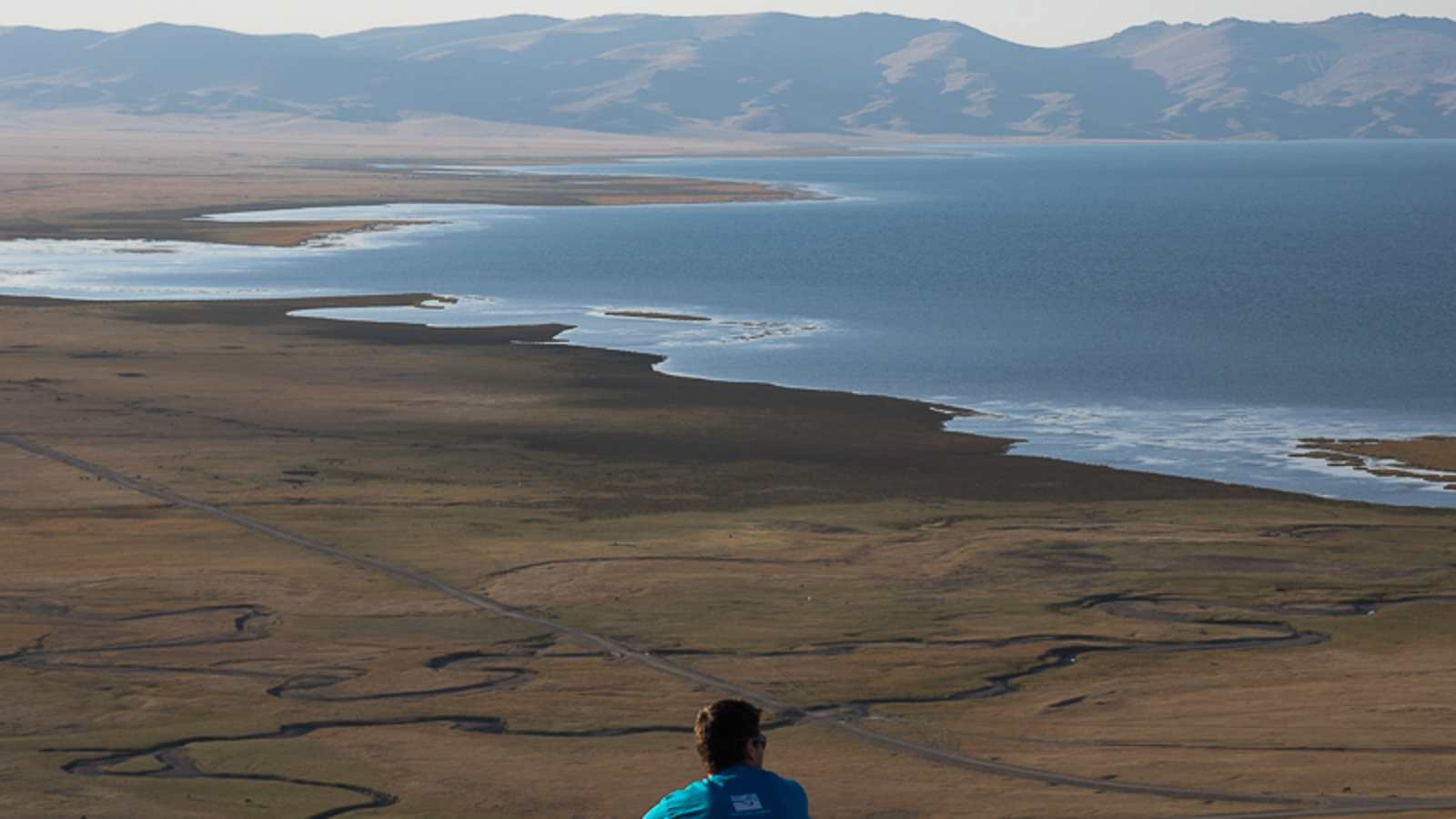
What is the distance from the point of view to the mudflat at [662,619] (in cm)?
2248

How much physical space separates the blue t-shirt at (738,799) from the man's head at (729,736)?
6 centimetres

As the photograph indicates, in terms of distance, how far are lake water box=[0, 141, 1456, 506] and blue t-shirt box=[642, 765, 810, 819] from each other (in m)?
37.2

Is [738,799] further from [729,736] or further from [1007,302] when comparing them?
[1007,302]

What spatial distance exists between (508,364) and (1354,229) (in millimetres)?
101885

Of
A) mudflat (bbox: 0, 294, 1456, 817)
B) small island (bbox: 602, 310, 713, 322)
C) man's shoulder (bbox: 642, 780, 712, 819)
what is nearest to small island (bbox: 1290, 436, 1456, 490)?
mudflat (bbox: 0, 294, 1456, 817)

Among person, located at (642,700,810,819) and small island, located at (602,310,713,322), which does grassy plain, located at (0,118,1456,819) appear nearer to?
person, located at (642,700,810,819)

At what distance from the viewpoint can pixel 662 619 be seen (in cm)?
3106

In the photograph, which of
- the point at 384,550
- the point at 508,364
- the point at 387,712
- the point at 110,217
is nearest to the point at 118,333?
the point at 508,364

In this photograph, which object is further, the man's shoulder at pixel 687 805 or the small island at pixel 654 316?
the small island at pixel 654 316

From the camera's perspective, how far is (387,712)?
2558 centimetres

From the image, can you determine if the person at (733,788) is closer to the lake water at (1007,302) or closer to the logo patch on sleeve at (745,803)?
the logo patch on sleeve at (745,803)

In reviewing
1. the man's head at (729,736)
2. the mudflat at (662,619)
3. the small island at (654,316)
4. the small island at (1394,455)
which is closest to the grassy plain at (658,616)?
the mudflat at (662,619)

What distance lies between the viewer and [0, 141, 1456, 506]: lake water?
2212 inches

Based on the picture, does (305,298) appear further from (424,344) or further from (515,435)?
Result: (515,435)
